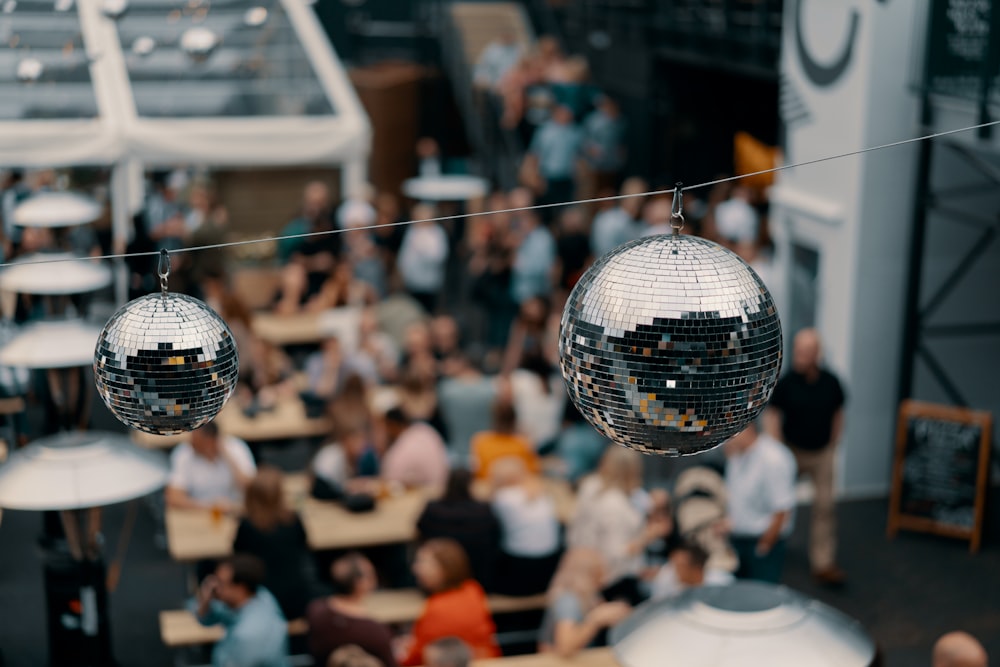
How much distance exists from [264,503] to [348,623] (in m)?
0.94

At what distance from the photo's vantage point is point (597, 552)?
6.34 meters

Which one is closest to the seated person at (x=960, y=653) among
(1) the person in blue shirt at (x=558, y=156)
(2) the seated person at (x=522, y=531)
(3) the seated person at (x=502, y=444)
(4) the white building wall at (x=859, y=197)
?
(2) the seated person at (x=522, y=531)

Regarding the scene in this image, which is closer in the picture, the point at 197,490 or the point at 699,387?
the point at 699,387

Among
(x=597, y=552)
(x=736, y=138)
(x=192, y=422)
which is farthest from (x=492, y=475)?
(x=736, y=138)

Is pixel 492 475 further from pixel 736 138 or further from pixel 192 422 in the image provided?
pixel 736 138

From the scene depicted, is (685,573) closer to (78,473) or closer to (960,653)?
(960,653)

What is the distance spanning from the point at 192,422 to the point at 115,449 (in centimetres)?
223

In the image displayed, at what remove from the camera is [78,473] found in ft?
16.4

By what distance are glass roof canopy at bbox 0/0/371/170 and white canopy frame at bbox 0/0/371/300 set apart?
12mm

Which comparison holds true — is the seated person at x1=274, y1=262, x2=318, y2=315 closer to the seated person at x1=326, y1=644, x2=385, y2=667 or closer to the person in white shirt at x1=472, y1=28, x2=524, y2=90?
the seated person at x1=326, y1=644, x2=385, y2=667

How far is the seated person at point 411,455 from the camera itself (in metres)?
7.39

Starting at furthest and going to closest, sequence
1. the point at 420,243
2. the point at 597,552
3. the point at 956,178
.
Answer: the point at 420,243 → the point at 956,178 → the point at 597,552

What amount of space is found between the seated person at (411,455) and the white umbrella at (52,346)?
2.25 meters

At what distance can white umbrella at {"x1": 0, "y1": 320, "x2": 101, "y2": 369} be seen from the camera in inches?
205
